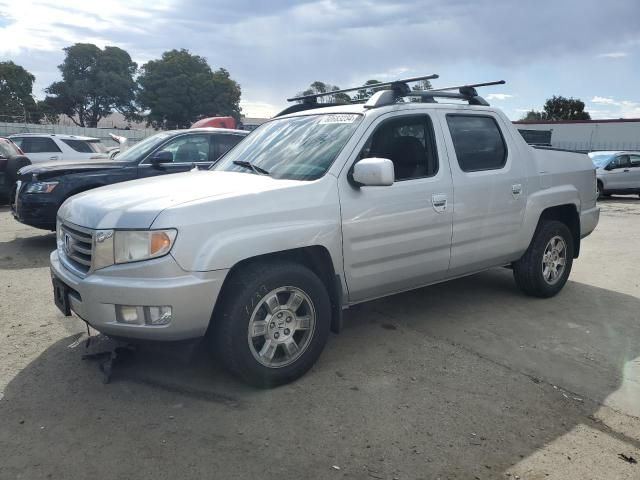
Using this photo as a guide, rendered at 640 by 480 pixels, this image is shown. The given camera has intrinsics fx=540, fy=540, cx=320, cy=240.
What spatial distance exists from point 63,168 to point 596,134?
45.5m

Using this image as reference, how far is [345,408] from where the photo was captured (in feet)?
10.6

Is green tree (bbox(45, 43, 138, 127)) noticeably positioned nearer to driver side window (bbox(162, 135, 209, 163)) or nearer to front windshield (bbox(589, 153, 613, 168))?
front windshield (bbox(589, 153, 613, 168))

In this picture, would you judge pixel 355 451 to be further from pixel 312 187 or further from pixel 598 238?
pixel 598 238

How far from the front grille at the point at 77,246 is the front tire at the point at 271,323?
0.88m

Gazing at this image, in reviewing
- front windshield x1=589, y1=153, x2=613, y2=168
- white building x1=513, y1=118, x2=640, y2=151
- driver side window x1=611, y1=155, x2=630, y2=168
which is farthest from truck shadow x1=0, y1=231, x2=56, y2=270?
white building x1=513, y1=118, x2=640, y2=151

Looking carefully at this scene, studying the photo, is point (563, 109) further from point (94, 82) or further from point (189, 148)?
point (189, 148)

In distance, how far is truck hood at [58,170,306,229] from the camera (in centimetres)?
315

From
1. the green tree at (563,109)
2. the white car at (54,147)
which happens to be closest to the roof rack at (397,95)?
the white car at (54,147)

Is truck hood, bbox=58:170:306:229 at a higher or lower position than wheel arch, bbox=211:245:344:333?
higher

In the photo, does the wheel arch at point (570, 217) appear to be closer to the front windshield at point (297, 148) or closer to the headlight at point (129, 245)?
the front windshield at point (297, 148)

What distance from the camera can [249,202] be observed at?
3.30 meters

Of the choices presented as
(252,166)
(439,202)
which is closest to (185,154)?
(252,166)

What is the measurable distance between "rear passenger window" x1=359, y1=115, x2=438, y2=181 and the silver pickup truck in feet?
0.04

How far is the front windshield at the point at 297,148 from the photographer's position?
3.85 meters
